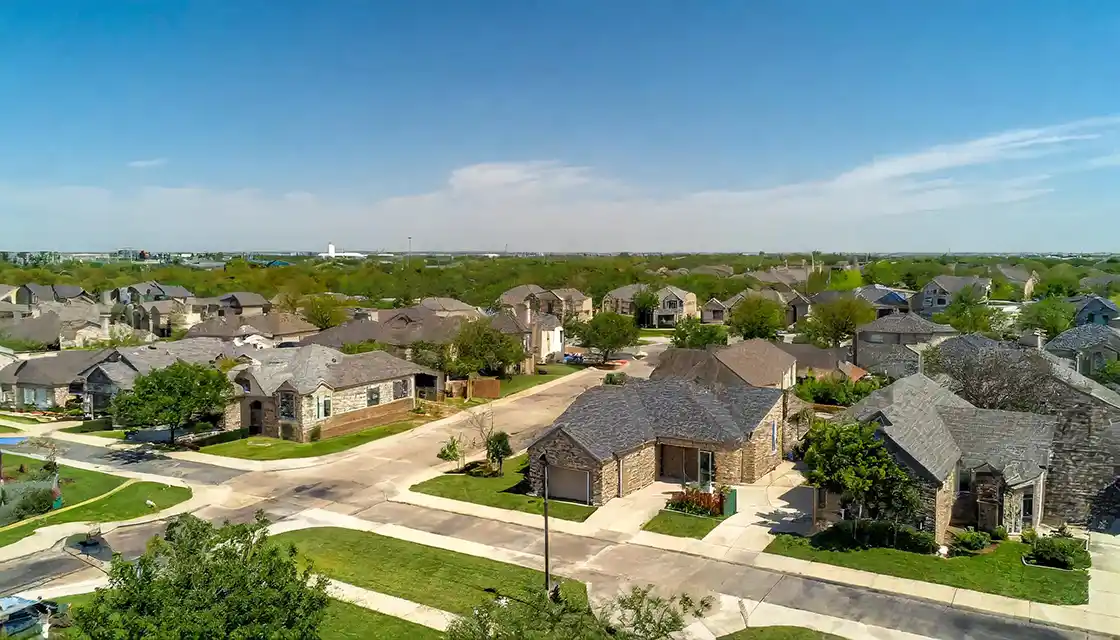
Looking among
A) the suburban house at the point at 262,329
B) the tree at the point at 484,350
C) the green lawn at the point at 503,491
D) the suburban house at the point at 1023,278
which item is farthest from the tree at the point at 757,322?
the suburban house at the point at 1023,278

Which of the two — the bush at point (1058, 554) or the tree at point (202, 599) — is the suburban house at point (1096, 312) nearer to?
the bush at point (1058, 554)

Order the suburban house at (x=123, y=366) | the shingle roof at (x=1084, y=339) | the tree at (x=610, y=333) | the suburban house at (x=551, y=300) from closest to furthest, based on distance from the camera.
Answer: the shingle roof at (x=1084, y=339)
the suburban house at (x=123, y=366)
the tree at (x=610, y=333)
the suburban house at (x=551, y=300)

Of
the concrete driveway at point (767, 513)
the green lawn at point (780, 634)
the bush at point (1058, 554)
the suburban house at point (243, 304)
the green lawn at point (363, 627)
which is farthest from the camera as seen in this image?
the suburban house at point (243, 304)

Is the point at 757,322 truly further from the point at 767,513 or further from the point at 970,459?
the point at 970,459

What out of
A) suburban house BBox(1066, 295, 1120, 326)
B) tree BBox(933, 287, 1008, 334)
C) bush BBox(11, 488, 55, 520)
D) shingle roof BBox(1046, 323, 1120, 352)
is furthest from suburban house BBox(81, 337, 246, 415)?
suburban house BBox(1066, 295, 1120, 326)

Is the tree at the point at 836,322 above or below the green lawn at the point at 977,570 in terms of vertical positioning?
above

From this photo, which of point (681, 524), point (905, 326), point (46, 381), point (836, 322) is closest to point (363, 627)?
point (681, 524)

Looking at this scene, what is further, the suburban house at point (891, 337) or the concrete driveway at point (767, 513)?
the suburban house at point (891, 337)

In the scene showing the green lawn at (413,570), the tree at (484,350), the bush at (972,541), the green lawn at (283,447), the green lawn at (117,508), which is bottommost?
the green lawn at (283,447)
